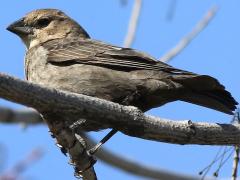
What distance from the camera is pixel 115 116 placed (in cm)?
446

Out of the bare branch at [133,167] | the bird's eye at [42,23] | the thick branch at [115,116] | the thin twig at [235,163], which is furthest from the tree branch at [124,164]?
the thin twig at [235,163]

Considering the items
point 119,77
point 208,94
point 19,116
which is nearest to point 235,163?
point 208,94

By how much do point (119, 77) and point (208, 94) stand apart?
817 millimetres

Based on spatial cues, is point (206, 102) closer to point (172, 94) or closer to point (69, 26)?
point (172, 94)

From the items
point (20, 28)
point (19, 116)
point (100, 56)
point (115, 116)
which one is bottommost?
point (19, 116)

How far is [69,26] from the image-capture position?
24.5 feet

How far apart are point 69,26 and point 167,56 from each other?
120 cm

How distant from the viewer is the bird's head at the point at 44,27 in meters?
7.09

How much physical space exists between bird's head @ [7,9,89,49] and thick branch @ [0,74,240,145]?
2.62 meters

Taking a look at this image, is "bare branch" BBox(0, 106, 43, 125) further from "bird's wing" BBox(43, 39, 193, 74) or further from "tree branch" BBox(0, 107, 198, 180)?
"bird's wing" BBox(43, 39, 193, 74)

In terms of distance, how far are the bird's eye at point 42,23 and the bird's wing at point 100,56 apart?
1.65 feet

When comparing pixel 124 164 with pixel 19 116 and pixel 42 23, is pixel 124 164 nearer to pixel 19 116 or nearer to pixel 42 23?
pixel 19 116

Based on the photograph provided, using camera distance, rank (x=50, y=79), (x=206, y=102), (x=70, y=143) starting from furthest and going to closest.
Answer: (x=50, y=79)
(x=206, y=102)
(x=70, y=143)

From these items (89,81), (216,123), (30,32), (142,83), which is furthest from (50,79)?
(216,123)
